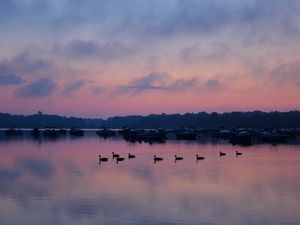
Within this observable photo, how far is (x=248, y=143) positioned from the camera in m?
96.4

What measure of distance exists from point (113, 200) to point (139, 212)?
11.5 ft

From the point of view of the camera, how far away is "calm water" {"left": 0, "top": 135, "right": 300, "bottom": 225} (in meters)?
22.4

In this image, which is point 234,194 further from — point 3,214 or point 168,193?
point 3,214

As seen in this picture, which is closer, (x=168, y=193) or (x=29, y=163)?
(x=168, y=193)

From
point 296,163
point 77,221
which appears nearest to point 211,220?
point 77,221

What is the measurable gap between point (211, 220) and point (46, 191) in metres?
12.6

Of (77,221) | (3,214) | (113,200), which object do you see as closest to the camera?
(77,221)

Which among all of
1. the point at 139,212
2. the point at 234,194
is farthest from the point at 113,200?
the point at 234,194

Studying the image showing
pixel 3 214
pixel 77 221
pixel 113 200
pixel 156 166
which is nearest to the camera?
pixel 77 221

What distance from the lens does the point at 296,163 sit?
50.3 m

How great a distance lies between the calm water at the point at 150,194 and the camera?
2241 centimetres

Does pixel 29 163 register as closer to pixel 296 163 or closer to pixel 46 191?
pixel 46 191

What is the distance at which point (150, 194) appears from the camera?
29.3m

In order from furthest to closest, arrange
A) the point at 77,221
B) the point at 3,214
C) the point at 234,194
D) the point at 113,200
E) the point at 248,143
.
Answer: the point at 248,143 < the point at 234,194 < the point at 113,200 < the point at 3,214 < the point at 77,221
